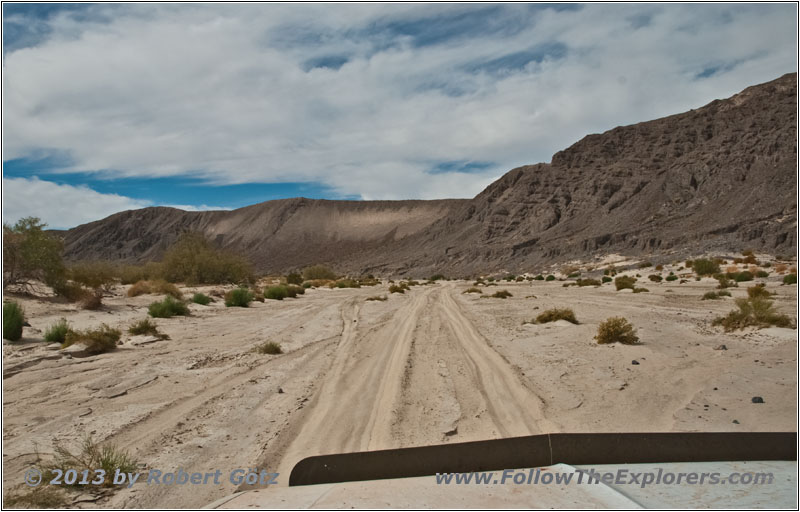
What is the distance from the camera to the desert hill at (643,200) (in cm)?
5762

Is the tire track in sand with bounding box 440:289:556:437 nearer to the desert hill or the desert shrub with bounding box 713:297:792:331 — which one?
the desert shrub with bounding box 713:297:792:331

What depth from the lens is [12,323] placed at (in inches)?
469

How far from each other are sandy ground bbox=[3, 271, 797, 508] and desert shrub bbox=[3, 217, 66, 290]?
8602mm

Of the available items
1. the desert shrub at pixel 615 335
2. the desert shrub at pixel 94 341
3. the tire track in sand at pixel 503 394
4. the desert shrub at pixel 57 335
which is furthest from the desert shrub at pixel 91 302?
the desert shrub at pixel 615 335

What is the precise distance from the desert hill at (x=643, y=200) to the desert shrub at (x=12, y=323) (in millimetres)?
53429

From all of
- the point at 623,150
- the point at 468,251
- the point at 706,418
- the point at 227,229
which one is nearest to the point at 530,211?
the point at 468,251

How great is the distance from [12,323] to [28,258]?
1048cm

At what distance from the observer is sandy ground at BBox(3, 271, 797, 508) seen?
18.7 ft

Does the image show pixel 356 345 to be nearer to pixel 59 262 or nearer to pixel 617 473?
pixel 617 473

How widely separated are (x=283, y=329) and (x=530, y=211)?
77994 mm

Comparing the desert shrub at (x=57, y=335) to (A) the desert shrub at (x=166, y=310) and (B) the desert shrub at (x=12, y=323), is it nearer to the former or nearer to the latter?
(B) the desert shrub at (x=12, y=323)

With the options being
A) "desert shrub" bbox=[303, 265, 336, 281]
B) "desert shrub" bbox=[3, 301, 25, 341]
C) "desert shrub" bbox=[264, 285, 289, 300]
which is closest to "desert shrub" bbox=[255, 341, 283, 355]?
"desert shrub" bbox=[3, 301, 25, 341]

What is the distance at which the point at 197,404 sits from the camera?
7219mm

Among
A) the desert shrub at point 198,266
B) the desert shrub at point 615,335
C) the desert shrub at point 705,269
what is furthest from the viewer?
the desert shrub at point 198,266
